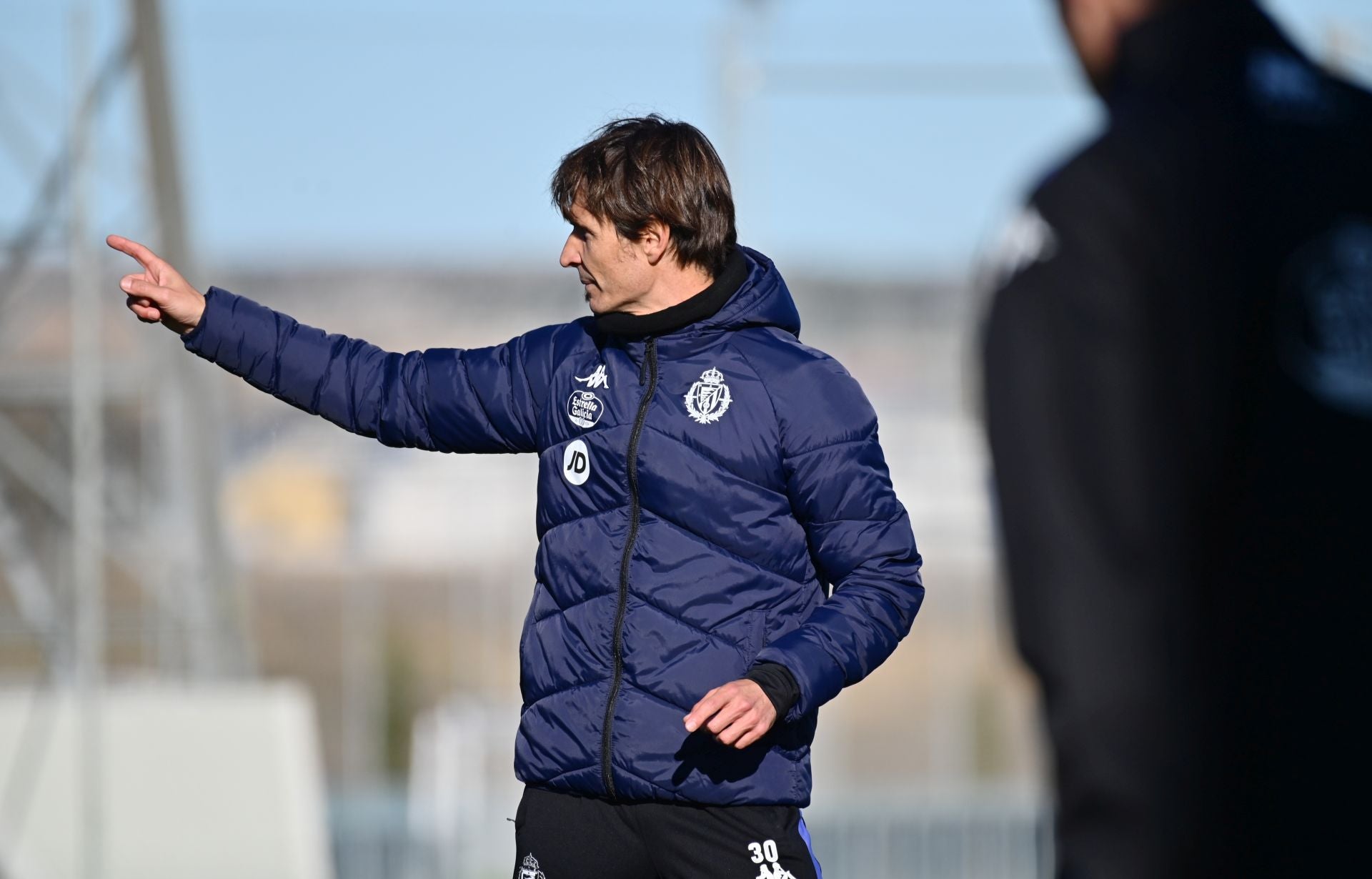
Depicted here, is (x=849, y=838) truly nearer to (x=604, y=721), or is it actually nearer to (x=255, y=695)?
(x=255, y=695)

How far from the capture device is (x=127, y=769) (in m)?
7.72

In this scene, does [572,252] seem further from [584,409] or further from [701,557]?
[701,557]

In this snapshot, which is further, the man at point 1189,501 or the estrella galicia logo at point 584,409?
the estrella galicia logo at point 584,409

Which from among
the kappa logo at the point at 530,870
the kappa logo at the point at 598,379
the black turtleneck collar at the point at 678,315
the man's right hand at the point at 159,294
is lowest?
the kappa logo at the point at 530,870

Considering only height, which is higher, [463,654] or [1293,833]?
[1293,833]

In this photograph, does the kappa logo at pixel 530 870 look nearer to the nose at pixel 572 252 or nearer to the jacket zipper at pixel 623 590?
the jacket zipper at pixel 623 590

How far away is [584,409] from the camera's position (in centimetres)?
277

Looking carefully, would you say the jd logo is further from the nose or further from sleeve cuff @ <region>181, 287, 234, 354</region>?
sleeve cuff @ <region>181, 287, 234, 354</region>

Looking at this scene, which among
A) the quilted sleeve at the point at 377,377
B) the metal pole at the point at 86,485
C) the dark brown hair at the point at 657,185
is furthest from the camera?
the metal pole at the point at 86,485

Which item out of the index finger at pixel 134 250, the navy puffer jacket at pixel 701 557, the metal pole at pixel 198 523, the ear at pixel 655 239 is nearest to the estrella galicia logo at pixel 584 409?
the navy puffer jacket at pixel 701 557

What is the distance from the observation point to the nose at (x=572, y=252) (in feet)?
9.07

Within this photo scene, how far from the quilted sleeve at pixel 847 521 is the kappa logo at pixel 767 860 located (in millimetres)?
217

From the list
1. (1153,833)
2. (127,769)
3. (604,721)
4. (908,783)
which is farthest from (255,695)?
(908,783)

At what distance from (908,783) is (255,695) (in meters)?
14.2
